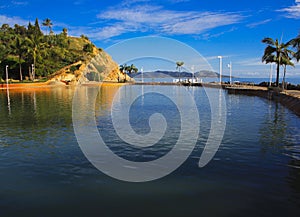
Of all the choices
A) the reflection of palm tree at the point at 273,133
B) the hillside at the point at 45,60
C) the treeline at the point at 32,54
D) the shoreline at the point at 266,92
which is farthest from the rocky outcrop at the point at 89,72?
the reflection of palm tree at the point at 273,133

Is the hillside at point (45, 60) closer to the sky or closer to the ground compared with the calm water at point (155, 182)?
closer to the sky

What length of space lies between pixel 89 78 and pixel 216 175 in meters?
144

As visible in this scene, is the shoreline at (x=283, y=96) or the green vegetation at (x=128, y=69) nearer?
the shoreline at (x=283, y=96)

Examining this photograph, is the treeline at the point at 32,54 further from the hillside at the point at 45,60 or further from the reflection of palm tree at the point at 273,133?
the reflection of palm tree at the point at 273,133

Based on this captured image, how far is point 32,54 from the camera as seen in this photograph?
Result: 101562 mm

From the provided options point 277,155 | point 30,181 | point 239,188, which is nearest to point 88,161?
→ point 30,181

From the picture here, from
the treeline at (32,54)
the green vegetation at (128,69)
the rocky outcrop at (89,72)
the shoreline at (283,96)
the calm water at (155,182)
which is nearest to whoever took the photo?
the calm water at (155,182)

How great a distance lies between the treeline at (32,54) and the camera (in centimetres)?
10207

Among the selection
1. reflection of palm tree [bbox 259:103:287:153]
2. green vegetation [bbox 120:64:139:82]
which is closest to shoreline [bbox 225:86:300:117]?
reflection of palm tree [bbox 259:103:287:153]

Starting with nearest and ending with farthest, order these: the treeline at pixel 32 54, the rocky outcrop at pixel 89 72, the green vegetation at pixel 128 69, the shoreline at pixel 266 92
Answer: the shoreline at pixel 266 92
the treeline at pixel 32 54
the rocky outcrop at pixel 89 72
the green vegetation at pixel 128 69

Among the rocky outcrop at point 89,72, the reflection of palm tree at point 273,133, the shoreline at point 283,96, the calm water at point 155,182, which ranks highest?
the rocky outcrop at point 89,72

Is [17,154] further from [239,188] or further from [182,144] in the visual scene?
[239,188]

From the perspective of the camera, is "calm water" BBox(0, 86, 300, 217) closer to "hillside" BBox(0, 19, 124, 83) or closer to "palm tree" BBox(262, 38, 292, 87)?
"palm tree" BBox(262, 38, 292, 87)

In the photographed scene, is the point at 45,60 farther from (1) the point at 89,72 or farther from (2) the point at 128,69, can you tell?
(2) the point at 128,69
